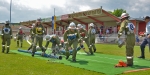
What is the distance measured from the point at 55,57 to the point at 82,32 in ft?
13.0

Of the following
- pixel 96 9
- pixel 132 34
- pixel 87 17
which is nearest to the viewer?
pixel 132 34

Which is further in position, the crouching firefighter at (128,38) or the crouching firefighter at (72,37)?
the crouching firefighter at (72,37)

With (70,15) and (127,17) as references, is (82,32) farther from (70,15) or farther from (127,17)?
(70,15)

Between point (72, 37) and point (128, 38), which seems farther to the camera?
point (72, 37)

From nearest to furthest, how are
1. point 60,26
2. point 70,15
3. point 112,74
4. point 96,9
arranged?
point 112,74, point 96,9, point 70,15, point 60,26

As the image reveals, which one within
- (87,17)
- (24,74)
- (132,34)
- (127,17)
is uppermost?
(87,17)

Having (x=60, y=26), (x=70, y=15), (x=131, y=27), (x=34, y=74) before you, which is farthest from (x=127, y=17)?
(x=60, y=26)

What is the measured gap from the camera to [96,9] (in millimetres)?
42031

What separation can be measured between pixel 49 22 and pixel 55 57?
53.6 m

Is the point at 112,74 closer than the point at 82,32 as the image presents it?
Yes

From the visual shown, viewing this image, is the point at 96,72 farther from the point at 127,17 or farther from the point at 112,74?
the point at 127,17

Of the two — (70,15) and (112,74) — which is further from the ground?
(70,15)

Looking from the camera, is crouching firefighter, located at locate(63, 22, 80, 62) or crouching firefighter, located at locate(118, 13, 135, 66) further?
crouching firefighter, located at locate(63, 22, 80, 62)

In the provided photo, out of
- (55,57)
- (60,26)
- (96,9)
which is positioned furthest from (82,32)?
(60,26)
